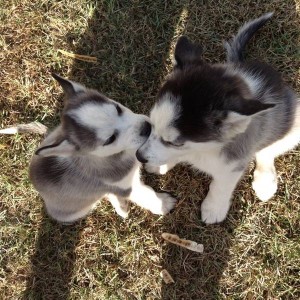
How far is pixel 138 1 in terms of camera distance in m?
5.19

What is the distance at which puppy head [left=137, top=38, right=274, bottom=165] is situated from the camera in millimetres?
3246

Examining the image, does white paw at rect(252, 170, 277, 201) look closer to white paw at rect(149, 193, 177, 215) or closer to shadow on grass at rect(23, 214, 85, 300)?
white paw at rect(149, 193, 177, 215)

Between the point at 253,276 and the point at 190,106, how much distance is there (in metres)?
2.33

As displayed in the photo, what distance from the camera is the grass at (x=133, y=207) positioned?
15.6ft

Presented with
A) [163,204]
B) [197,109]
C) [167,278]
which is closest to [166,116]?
[197,109]

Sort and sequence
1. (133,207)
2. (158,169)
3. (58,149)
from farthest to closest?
1. (133,207)
2. (158,169)
3. (58,149)

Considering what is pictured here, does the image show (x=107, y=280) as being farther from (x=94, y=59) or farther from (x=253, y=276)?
(x=94, y=59)

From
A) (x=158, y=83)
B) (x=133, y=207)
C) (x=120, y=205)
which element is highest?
(x=158, y=83)

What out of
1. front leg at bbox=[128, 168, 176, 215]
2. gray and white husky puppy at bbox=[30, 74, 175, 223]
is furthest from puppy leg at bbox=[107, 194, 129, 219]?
front leg at bbox=[128, 168, 176, 215]

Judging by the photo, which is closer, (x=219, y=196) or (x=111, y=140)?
(x=111, y=140)

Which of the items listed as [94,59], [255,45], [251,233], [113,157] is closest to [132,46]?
[94,59]

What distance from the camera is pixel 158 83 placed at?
16.7 feet

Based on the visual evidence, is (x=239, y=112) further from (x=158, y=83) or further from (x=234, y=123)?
(x=158, y=83)

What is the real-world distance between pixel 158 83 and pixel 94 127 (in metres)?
1.70
